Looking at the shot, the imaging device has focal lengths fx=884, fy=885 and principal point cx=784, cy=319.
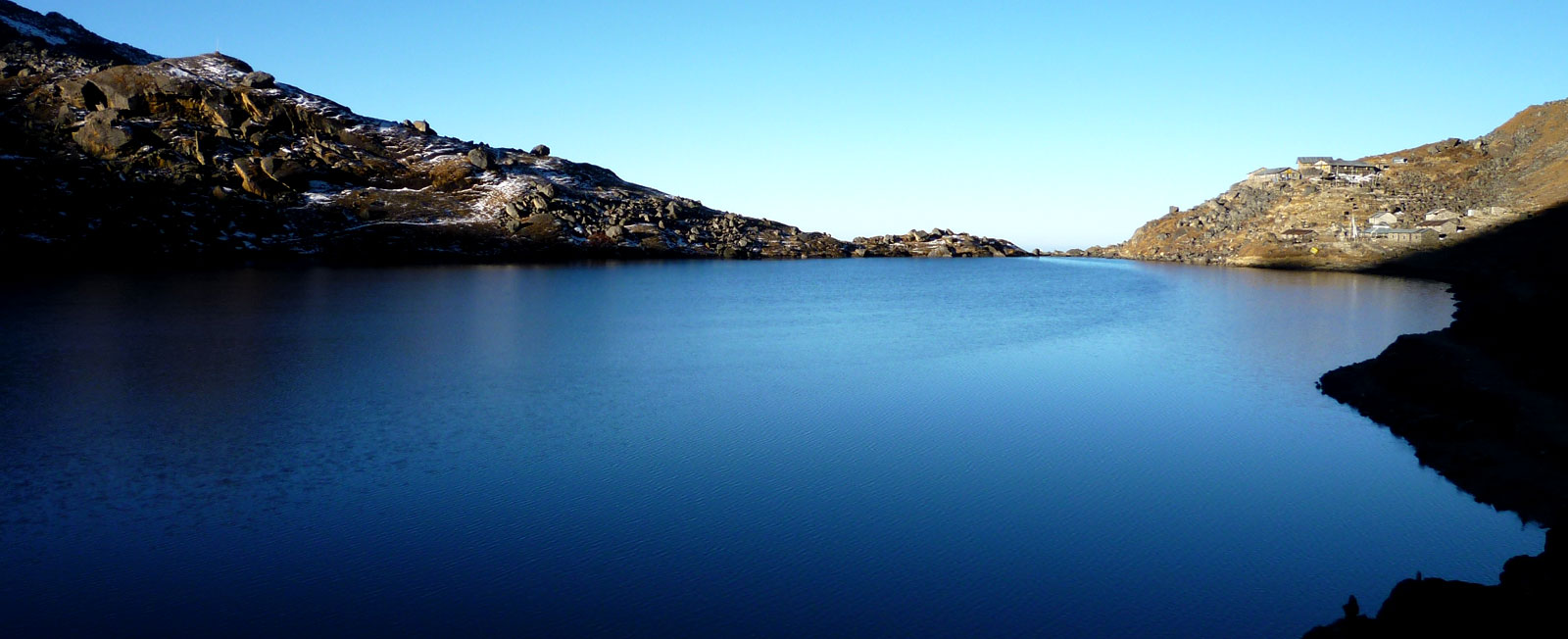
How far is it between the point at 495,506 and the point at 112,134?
357 ft

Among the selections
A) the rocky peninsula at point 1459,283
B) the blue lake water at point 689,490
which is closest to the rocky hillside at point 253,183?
the blue lake water at point 689,490

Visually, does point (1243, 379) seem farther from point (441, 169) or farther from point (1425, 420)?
point (441, 169)

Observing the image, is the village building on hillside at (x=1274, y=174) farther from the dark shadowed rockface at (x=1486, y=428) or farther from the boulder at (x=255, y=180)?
the boulder at (x=255, y=180)

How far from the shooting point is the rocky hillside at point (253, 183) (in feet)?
285

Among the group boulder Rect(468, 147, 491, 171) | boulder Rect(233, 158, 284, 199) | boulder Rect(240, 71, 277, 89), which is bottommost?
boulder Rect(233, 158, 284, 199)

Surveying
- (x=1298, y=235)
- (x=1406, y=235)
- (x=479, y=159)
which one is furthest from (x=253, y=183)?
(x=1406, y=235)

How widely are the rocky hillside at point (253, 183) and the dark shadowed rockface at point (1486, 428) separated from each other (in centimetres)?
9463

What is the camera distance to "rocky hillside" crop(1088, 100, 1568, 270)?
94.1 metres

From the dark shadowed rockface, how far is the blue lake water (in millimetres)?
994

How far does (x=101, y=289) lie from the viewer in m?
56.8

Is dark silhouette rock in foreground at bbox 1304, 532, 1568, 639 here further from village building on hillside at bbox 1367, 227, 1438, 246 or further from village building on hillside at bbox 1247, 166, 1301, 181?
village building on hillside at bbox 1247, 166, 1301, 181

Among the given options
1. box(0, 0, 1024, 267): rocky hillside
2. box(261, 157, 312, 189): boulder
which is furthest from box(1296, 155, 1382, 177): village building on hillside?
box(261, 157, 312, 189): boulder

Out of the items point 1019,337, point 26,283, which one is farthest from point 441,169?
point 1019,337

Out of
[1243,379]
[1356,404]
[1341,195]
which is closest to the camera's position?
[1356,404]
